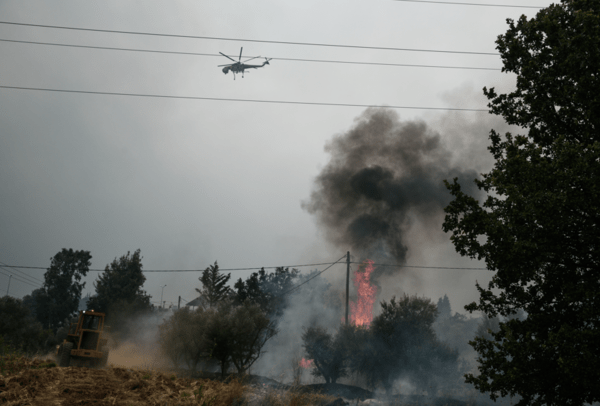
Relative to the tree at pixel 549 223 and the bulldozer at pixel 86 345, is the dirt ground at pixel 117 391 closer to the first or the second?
the tree at pixel 549 223

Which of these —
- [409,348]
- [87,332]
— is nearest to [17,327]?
[87,332]

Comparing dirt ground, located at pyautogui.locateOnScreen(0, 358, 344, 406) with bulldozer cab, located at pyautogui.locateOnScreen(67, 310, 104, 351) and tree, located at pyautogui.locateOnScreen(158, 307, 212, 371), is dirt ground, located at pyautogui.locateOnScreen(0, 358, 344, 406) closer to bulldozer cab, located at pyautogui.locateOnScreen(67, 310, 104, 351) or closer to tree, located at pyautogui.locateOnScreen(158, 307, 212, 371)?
bulldozer cab, located at pyautogui.locateOnScreen(67, 310, 104, 351)

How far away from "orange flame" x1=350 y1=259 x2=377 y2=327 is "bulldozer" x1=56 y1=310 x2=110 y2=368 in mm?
38624

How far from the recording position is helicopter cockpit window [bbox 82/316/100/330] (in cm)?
2081

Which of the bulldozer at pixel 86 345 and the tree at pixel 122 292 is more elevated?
the tree at pixel 122 292

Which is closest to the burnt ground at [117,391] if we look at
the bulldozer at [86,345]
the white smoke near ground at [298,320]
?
the bulldozer at [86,345]

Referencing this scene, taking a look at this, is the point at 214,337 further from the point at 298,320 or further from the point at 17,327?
the point at 298,320

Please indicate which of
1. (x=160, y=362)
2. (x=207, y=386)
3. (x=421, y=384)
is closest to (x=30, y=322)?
(x=160, y=362)

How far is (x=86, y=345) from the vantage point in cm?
2048

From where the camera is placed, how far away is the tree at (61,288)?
225ft

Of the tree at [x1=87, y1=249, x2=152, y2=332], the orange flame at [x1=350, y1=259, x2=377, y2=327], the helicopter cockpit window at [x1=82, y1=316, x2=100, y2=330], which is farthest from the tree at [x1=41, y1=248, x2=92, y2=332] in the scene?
the helicopter cockpit window at [x1=82, y1=316, x2=100, y2=330]

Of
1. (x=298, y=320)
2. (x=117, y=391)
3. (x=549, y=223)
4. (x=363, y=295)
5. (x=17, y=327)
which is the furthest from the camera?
(x=298, y=320)

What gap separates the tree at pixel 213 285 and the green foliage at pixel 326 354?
902 inches

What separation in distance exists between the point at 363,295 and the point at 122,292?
3608 centimetres
